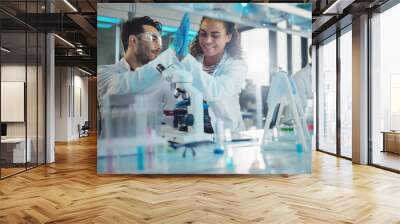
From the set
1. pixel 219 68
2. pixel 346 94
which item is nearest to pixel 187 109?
pixel 219 68

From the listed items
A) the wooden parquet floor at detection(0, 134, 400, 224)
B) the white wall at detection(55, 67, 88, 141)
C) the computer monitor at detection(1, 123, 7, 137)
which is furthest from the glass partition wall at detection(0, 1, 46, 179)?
the white wall at detection(55, 67, 88, 141)

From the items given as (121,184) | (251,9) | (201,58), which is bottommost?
(121,184)

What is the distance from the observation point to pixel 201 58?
244 inches

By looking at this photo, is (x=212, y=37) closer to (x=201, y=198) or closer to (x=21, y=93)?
(x=201, y=198)

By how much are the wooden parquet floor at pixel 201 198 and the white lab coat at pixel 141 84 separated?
50.3 inches

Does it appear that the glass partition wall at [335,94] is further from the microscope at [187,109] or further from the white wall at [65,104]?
the white wall at [65,104]

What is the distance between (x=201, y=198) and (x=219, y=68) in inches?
95.6

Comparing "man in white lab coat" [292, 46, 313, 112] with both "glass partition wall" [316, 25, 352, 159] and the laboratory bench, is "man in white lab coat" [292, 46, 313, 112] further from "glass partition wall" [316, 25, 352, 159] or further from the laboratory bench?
"glass partition wall" [316, 25, 352, 159]

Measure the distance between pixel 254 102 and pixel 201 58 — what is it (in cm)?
118

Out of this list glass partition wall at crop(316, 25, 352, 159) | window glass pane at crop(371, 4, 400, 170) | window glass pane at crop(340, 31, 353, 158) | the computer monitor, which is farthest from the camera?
glass partition wall at crop(316, 25, 352, 159)

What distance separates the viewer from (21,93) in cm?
687

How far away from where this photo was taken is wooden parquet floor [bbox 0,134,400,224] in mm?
3826

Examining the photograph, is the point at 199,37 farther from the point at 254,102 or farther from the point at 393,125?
the point at 393,125

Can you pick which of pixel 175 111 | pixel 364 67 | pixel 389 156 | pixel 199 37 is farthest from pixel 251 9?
pixel 389 156
